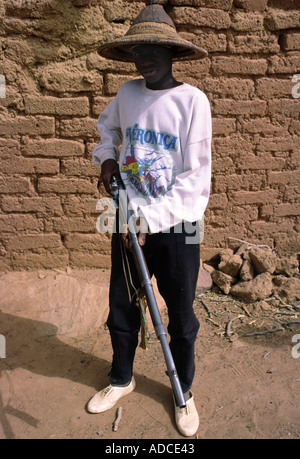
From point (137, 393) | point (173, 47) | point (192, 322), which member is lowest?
point (137, 393)

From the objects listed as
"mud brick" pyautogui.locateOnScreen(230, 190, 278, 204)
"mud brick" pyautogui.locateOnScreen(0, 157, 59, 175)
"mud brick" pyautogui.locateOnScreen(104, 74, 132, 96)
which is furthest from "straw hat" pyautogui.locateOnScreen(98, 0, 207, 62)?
"mud brick" pyautogui.locateOnScreen(230, 190, 278, 204)

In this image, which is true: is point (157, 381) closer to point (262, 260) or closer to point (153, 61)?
point (262, 260)

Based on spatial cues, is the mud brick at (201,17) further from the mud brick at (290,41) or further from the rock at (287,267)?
the rock at (287,267)

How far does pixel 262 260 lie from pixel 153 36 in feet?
7.79

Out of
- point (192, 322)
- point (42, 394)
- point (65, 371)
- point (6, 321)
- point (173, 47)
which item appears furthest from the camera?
point (6, 321)

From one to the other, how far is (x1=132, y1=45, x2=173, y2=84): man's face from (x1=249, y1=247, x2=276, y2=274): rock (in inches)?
86.0

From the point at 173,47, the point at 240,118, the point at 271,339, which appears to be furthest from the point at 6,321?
the point at 240,118

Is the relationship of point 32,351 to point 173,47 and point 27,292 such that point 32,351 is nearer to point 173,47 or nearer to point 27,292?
point 27,292

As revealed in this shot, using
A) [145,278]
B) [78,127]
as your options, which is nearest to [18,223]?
[78,127]

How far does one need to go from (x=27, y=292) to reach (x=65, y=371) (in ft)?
3.19

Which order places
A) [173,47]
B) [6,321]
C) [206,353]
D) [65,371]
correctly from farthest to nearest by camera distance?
1. [6,321]
2. [206,353]
3. [65,371]
4. [173,47]

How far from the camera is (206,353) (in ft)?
9.75

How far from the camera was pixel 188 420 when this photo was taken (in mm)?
2299

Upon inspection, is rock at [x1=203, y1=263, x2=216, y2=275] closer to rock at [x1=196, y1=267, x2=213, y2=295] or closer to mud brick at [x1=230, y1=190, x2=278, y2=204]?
rock at [x1=196, y1=267, x2=213, y2=295]
